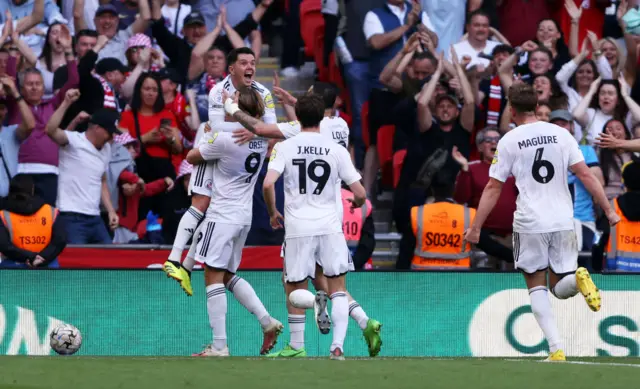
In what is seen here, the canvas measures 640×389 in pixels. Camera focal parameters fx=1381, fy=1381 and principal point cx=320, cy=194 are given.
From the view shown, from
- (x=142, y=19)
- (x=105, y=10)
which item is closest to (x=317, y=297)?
(x=142, y=19)

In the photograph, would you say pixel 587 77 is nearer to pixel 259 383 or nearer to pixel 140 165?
pixel 140 165

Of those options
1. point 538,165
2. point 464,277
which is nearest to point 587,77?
point 464,277

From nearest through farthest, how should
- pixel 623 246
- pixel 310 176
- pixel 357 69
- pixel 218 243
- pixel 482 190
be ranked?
pixel 310 176, pixel 218 243, pixel 623 246, pixel 482 190, pixel 357 69

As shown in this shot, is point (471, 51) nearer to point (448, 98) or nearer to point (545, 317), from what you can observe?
point (448, 98)

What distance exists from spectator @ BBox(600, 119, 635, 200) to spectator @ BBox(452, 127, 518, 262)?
1.62 metres

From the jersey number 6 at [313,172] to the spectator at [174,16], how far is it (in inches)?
291

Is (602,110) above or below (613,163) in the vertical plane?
above

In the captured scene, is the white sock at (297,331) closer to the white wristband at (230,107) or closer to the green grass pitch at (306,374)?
the green grass pitch at (306,374)

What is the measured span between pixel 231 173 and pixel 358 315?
1775 millimetres

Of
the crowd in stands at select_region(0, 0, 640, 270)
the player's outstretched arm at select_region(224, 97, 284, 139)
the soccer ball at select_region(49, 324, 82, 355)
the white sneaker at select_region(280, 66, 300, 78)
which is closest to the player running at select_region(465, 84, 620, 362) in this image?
the player's outstretched arm at select_region(224, 97, 284, 139)

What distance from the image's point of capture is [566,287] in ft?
36.3

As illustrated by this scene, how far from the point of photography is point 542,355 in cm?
1343

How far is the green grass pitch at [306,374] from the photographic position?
877 cm

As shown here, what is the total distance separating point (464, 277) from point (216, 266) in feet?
8.87
